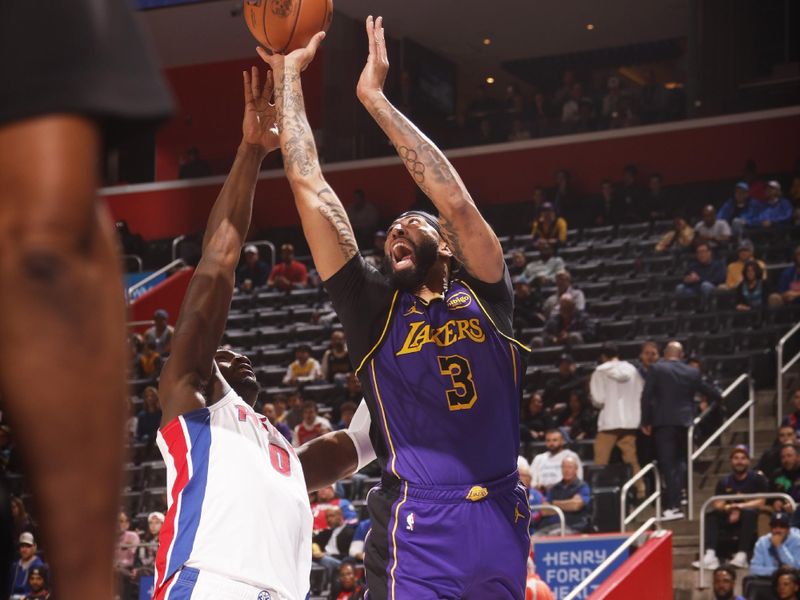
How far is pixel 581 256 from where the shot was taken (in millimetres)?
18859

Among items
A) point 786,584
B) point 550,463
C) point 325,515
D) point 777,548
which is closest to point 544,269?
point 550,463

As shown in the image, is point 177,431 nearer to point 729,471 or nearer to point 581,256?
point 729,471

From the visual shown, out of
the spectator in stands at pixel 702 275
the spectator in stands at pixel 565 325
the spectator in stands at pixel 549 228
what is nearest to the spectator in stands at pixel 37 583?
the spectator in stands at pixel 565 325

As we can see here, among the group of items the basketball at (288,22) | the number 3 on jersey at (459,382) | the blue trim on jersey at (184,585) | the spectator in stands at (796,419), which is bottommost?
the spectator in stands at (796,419)

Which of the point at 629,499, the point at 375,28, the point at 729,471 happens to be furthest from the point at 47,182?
the point at 729,471

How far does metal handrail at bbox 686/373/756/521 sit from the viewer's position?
12.3 m

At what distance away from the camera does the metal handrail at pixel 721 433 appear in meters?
12.3

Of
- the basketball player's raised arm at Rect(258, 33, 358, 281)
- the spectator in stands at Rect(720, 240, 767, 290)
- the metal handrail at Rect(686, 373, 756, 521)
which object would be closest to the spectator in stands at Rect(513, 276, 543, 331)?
the spectator in stands at Rect(720, 240, 767, 290)

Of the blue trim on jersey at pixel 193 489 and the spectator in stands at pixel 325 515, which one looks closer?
the blue trim on jersey at pixel 193 489

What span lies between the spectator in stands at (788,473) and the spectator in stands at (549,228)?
27.0 ft

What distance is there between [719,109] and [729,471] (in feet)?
31.5

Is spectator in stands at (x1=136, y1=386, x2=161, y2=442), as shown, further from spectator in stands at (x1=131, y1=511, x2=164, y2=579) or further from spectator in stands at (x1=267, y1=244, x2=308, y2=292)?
spectator in stands at (x1=267, y1=244, x2=308, y2=292)

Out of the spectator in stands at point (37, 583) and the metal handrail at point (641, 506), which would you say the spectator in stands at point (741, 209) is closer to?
the metal handrail at point (641, 506)

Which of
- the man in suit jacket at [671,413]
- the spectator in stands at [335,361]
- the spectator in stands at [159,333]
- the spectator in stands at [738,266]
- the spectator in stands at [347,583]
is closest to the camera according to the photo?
the spectator in stands at [347,583]
